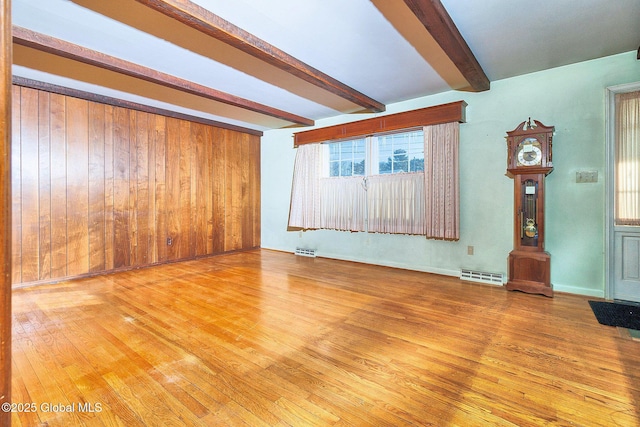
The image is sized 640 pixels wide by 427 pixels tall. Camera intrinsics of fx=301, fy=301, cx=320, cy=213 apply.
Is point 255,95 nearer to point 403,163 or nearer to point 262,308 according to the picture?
point 403,163

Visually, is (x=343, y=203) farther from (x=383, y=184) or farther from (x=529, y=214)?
(x=529, y=214)

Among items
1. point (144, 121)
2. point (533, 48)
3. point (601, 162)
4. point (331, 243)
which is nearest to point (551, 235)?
point (601, 162)

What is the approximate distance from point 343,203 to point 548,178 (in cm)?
279

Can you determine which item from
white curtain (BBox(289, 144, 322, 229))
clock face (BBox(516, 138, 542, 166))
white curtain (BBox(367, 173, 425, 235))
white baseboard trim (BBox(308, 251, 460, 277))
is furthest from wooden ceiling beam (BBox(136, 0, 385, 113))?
white baseboard trim (BBox(308, 251, 460, 277))

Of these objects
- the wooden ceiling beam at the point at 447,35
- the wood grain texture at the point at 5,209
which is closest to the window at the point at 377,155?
the wooden ceiling beam at the point at 447,35

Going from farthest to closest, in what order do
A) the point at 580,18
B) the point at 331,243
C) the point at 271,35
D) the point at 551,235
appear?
the point at 331,243, the point at 551,235, the point at 271,35, the point at 580,18

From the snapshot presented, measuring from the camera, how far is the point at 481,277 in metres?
3.81

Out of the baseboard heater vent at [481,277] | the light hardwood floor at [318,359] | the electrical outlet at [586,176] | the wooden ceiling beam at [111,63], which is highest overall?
the wooden ceiling beam at [111,63]

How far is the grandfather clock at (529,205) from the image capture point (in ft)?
10.8

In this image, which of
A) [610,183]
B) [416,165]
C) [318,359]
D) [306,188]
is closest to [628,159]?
[610,183]

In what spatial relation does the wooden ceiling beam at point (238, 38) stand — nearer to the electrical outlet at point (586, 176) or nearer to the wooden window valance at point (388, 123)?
the wooden window valance at point (388, 123)

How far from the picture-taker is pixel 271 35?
2.66 meters

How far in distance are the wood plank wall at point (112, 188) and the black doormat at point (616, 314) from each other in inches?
213

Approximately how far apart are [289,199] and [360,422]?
4897 millimetres
